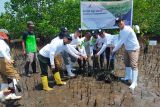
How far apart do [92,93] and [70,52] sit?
1339 millimetres

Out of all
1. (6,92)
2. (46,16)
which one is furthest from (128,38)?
(46,16)

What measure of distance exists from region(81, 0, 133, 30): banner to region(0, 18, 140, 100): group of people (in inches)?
62.8

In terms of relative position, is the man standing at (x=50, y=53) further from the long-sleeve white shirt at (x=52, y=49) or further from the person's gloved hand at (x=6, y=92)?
the person's gloved hand at (x=6, y=92)

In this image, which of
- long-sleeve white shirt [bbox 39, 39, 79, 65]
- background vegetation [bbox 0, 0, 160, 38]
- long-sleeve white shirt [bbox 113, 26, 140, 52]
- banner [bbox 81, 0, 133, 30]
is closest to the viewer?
long-sleeve white shirt [bbox 39, 39, 79, 65]

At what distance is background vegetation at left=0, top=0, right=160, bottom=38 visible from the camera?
637 inches

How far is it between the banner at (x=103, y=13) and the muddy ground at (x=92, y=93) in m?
2.38

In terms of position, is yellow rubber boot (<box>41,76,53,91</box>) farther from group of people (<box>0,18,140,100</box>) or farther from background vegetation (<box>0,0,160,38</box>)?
background vegetation (<box>0,0,160,38</box>)

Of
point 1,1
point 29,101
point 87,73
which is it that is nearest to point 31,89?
point 29,101

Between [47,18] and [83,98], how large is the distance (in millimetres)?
6914

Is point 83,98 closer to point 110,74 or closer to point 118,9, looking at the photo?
point 110,74

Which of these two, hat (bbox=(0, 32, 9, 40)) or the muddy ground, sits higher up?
hat (bbox=(0, 32, 9, 40))

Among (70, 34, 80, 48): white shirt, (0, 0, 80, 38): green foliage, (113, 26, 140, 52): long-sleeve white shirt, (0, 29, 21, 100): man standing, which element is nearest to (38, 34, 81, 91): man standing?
(0, 29, 21, 100): man standing

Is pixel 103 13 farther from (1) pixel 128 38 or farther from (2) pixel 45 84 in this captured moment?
(2) pixel 45 84

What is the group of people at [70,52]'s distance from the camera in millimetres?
9414
